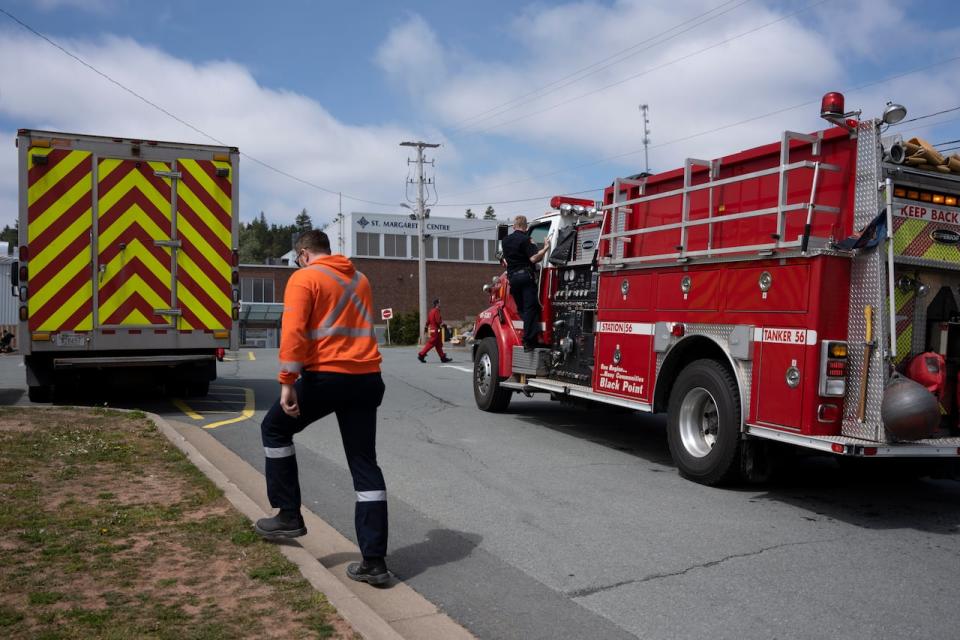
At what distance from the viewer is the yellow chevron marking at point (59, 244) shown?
1012cm

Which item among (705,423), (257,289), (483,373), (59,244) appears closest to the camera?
(705,423)

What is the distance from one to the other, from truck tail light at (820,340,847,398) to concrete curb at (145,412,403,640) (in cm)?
371

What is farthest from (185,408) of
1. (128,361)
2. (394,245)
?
(394,245)

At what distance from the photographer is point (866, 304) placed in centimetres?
587

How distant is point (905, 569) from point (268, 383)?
11.9 metres

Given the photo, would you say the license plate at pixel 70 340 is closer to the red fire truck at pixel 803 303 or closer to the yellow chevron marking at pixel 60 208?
the yellow chevron marking at pixel 60 208

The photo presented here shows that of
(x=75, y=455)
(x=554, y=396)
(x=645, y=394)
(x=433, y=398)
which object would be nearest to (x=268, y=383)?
(x=433, y=398)

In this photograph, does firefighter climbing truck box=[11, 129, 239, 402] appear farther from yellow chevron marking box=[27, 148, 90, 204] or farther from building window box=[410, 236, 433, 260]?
building window box=[410, 236, 433, 260]

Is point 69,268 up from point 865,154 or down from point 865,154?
down

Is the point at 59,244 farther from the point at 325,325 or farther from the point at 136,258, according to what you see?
the point at 325,325

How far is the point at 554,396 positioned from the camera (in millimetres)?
10039

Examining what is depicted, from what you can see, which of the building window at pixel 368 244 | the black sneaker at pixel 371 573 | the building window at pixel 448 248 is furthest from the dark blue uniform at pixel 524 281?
the building window at pixel 448 248

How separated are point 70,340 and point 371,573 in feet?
24.7

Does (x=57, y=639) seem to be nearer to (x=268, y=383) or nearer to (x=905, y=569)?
(x=905, y=569)
